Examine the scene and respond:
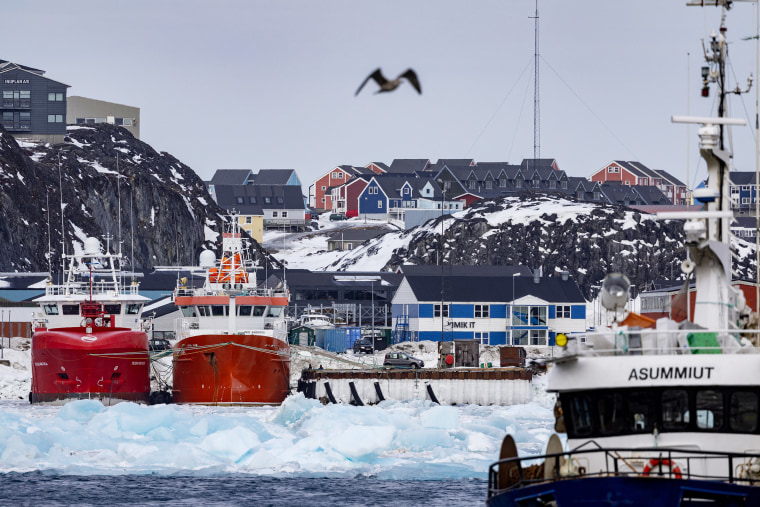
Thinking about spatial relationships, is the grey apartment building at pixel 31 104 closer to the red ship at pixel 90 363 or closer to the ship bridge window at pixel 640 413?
the red ship at pixel 90 363

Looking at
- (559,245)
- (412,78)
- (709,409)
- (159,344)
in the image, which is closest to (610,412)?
(709,409)

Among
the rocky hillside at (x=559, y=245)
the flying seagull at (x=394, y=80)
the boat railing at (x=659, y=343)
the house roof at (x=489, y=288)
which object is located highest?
the rocky hillside at (x=559, y=245)

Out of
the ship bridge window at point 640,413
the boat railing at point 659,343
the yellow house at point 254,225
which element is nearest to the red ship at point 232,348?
the boat railing at point 659,343

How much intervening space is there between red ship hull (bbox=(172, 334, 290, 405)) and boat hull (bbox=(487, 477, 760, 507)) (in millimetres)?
48209

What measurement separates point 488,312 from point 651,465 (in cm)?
8390

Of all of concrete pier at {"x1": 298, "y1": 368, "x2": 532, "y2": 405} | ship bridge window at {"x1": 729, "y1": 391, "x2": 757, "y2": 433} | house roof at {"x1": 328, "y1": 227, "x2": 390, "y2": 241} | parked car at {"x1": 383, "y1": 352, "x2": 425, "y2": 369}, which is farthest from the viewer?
house roof at {"x1": 328, "y1": 227, "x2": 390, "y2": 241}

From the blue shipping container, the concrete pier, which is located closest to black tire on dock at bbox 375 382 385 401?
the concrete pier

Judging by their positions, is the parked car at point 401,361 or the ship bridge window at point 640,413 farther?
the parked car at point 401,361

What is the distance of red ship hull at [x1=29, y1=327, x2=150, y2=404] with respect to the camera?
6975 centimetres

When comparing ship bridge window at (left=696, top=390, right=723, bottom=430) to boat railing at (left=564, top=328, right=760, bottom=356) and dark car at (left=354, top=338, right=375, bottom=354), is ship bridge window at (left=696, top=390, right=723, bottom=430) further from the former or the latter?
dark car at (left=354, top=338, right=375, bottom=354)

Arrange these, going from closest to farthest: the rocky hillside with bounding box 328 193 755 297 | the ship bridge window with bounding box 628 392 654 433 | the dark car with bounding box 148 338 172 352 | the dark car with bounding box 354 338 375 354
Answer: the ship bridge window with bounding box 628 392 654 433 < the dark car with bounding box 148 338 172 352 < the dark car with bounding box 354 338 375 354 < the rocky hillside with bounding box 328 193 755 297

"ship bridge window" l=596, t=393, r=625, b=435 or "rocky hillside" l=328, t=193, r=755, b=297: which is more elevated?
"rocky hillside" l=328, t=193, r=755, b=297

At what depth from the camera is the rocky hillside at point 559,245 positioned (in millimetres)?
165250

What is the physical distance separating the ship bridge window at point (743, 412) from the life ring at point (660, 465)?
1.40 metres
